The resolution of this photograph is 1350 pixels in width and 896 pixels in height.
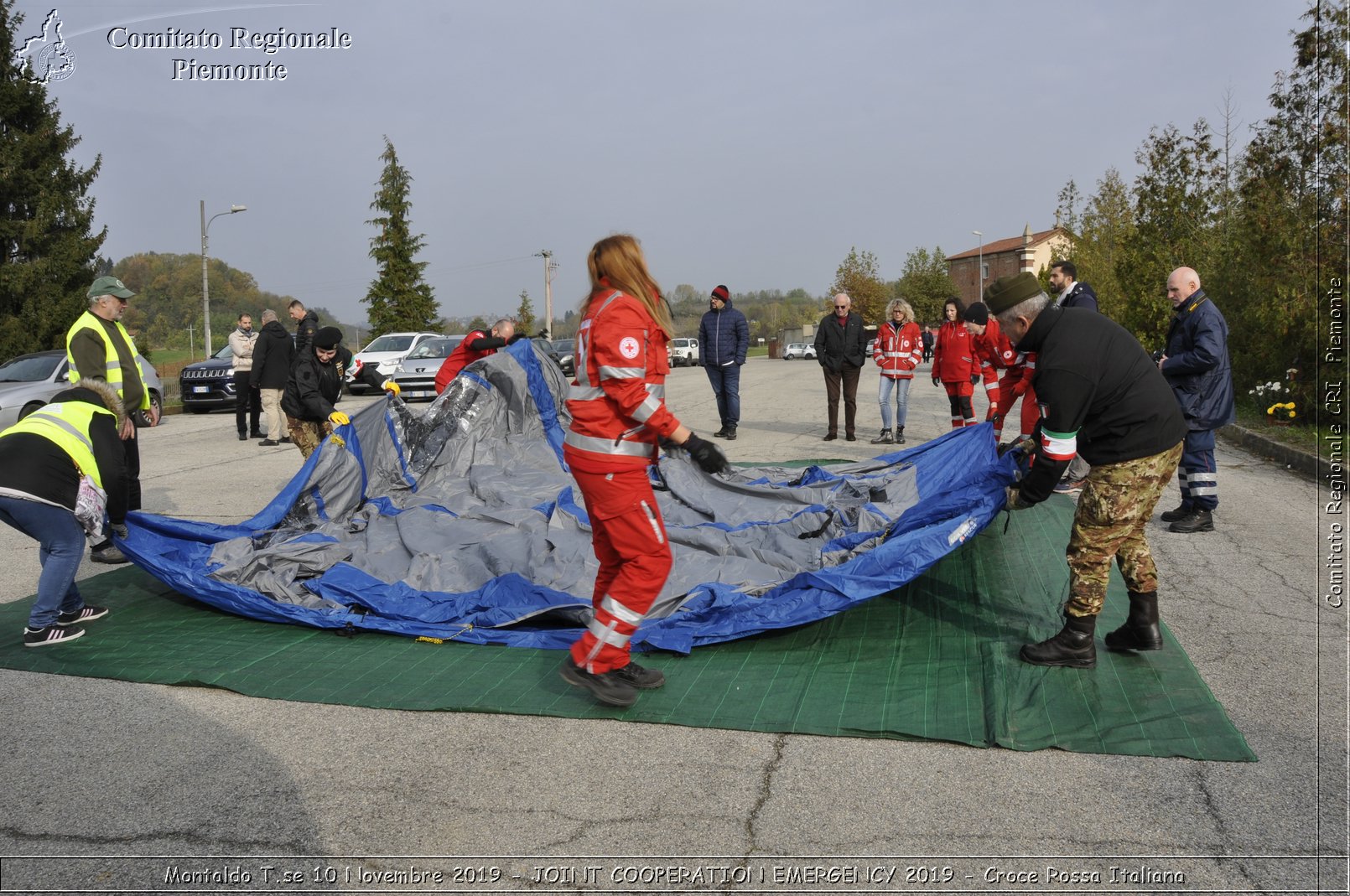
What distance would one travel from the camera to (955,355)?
1056cm

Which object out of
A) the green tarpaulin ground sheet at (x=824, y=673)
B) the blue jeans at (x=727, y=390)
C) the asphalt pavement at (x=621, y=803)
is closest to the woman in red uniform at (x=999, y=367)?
the green tarpaulin ground sheet at (x=824, y=673)

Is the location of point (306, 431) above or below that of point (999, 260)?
below

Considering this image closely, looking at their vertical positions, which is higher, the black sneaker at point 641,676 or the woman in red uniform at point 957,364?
the woman in red uniform at point 957,364

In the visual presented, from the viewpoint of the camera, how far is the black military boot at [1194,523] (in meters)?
7.18

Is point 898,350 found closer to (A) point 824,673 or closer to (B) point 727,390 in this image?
(B) point 727,390

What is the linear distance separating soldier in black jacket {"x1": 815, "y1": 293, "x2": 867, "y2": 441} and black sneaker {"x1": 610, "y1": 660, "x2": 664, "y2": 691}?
27.3 ft

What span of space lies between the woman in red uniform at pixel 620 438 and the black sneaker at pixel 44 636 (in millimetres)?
3020

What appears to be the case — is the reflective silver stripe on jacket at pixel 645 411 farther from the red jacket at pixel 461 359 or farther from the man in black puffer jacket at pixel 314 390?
the red jacket at pixel 461 359

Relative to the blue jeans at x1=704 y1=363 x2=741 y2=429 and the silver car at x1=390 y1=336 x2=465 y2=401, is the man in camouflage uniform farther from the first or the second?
the silver car at x1=390 y1=336 x2=465 y2=401

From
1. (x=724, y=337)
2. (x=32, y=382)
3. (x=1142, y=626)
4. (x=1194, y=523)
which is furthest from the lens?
(x=32, y=382)

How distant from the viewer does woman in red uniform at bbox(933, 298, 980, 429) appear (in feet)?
34.5

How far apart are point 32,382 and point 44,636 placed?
11857 mm

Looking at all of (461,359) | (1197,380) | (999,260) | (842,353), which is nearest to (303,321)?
(461,359)

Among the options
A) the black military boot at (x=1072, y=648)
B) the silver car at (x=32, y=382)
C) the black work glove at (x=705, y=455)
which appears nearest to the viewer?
the black work glove at (x=705, y=455)
